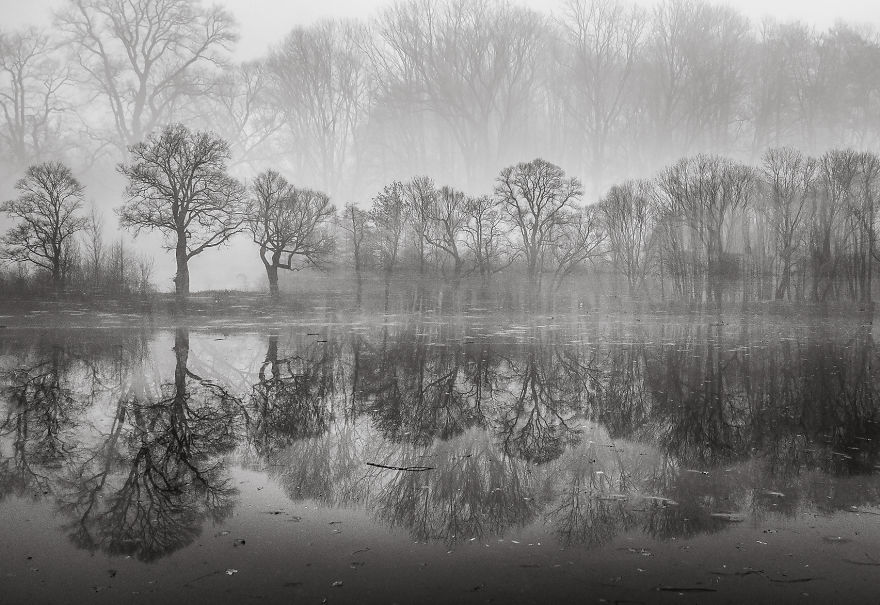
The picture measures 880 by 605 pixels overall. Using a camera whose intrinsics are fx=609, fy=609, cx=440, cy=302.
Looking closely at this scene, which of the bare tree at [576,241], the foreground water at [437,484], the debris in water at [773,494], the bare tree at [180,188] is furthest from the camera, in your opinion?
the bare tree at [576,241]

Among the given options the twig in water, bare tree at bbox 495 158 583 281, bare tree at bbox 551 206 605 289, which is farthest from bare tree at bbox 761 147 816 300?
the twig in water

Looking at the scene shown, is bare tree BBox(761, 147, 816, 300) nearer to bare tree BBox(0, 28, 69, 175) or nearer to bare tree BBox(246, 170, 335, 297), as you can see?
bare tree BBox(246, 170, 335, 297)

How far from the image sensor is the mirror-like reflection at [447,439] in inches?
203

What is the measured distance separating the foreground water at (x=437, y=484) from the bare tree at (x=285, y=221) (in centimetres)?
2267

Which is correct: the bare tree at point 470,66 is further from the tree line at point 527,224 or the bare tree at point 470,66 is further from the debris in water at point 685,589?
the debris in water at point 685,589

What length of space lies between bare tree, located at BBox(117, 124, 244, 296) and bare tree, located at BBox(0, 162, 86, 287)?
9.94 feet

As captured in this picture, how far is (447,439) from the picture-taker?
7.29 meters

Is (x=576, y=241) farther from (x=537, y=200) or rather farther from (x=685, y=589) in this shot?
(x=685, y=589)

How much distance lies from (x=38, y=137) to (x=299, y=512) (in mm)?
52902

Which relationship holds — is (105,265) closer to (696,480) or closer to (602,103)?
(696,480)

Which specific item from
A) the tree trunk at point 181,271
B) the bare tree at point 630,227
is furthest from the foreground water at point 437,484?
the bare tree at point 630,227

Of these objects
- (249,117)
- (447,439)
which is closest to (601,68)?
(249,117)

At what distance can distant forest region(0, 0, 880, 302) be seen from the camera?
34.4 meters

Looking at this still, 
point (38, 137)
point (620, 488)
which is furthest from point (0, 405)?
point (38, 137)
